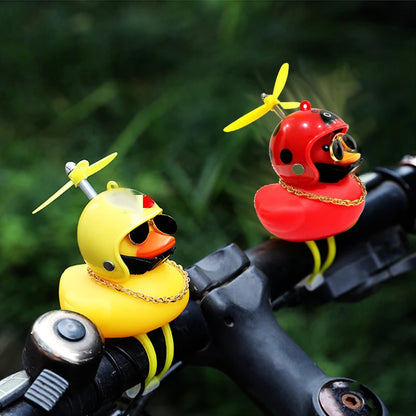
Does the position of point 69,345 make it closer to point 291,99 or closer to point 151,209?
point 151,209

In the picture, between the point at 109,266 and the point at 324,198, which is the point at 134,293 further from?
the point at 324,198

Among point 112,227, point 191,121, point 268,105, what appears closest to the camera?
point 112,227

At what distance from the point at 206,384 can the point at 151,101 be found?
0.85 m

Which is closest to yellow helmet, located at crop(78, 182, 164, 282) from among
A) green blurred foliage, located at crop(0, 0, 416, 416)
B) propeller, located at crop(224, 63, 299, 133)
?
propeller, located at crop(224, 63, 299, 133)

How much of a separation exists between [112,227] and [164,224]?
0.16 feet

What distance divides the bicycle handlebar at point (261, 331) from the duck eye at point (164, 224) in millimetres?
95

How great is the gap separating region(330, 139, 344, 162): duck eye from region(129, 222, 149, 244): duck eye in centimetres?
21

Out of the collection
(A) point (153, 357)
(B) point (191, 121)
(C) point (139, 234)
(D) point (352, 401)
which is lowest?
(B) point (191, 121)

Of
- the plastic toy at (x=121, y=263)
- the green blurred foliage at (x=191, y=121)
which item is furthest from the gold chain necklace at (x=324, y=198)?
the green blurred foliage at (x=191, y=121)

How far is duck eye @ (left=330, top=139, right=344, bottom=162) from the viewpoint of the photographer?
59 centimetres

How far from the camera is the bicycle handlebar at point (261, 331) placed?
0.50 m

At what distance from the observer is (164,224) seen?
509 millimetres

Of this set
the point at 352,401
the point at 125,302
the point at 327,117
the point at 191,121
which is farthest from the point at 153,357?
the point at 191,121

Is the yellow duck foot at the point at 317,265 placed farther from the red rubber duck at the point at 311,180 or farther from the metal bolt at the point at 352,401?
the metal bolt at the point at 352,401
